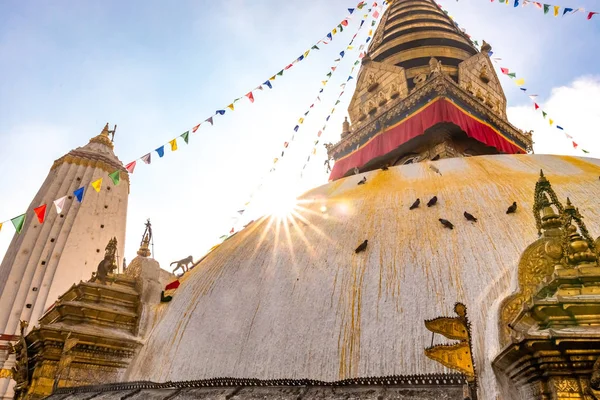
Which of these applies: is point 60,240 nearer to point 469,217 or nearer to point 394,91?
point 394,91

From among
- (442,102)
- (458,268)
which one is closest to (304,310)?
(458,268)

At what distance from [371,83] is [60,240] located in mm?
13993

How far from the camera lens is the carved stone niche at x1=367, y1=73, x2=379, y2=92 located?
1420cm

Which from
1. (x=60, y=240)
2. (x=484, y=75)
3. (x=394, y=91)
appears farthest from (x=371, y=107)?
(x=60, y=240)

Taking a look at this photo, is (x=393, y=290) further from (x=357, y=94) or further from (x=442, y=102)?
(x=357, y=94)

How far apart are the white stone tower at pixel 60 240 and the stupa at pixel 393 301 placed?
33.3 ft

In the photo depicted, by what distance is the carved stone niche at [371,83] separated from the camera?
1420 centimetres

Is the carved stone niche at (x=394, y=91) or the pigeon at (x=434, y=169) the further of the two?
the carved stone niche at (x=394, y=91)

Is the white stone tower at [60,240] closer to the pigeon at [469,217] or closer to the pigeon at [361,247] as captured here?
the pigeon at [361,247]

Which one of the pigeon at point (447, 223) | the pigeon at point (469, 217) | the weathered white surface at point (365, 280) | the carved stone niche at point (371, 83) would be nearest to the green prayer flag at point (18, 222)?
the weathered white surface at point (365, 280)

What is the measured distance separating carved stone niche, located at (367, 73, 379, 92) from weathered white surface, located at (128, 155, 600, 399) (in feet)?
24.3

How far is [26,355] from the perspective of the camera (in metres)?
7.20

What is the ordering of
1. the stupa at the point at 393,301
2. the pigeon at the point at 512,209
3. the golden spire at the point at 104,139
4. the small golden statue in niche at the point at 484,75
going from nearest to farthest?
the stupa at the point at 393,301 < the pigeon at the point at 512,209 < the small golden statue in niche at the point at 484,75 < the golden spire at the point at 104,139

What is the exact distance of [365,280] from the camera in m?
4.98
